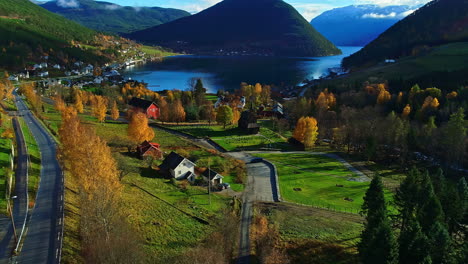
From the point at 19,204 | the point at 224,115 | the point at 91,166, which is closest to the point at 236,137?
the point at 224,115

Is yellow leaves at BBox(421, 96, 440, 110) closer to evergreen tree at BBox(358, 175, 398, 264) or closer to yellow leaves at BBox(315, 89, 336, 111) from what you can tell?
yellow leaves at BBox(315, 89, 336, 111)

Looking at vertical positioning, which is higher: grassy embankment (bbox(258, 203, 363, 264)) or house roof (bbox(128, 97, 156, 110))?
house roof (bbox(128, 97, 156, 110))

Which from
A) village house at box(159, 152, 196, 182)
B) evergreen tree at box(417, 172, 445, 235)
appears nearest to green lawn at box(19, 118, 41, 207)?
village house at box(159, 152, 196, 182)

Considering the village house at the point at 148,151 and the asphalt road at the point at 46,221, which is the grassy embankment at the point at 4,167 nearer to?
the asphalt road at the point at 46,221

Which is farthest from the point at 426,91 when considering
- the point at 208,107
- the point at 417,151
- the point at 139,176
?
the point at 139,176

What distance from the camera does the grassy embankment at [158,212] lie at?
955 inches

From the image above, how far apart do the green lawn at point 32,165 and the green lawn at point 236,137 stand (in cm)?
3185

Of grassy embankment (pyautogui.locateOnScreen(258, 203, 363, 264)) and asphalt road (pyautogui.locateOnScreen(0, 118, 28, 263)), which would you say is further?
Result: grassy embankment (pyautogui.locateOnScreen(258, 203, 363, 264))

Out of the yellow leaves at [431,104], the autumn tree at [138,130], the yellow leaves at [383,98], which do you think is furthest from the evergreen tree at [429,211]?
the yellow leaves at [383,98]

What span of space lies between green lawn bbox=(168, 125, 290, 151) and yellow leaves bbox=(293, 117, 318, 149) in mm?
3324

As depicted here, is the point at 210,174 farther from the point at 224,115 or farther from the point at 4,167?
the point at 224,115

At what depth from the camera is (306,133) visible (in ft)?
221

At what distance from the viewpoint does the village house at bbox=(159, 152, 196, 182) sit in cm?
4431

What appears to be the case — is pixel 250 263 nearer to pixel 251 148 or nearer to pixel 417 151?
pixel 251 148
